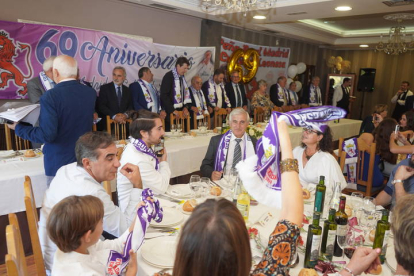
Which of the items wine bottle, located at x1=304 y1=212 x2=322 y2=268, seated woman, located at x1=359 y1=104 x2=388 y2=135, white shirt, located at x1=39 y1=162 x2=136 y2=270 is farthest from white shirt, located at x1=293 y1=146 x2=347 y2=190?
seated woman, located at x1=359 y1=104 x2=388 y2=135

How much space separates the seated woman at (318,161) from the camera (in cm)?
263

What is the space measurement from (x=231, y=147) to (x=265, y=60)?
675 cm

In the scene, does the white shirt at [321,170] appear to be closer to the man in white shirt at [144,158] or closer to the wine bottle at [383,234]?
the wine bottle at [383,234]

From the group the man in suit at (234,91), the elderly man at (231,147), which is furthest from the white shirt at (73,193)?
the man in suit at (234,91)

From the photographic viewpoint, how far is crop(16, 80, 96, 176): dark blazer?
2.42 metres

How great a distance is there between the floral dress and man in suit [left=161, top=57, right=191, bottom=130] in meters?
4.79

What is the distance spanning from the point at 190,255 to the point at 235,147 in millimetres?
2460

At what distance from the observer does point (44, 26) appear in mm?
4633

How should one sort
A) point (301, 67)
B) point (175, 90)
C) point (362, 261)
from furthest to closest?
point (301, 67)
point (175, 90)
point (362, 261)

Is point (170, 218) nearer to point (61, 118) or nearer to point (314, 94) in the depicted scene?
point (61, 118)

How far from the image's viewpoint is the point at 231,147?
320 centimetres

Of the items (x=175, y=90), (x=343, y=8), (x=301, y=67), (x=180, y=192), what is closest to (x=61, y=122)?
(x=180, y=192)

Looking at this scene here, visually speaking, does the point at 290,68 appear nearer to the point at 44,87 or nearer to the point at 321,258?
the point at 44,87

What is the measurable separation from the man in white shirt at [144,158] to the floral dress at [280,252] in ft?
4.22
